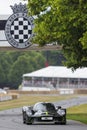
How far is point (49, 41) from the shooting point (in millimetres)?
25922

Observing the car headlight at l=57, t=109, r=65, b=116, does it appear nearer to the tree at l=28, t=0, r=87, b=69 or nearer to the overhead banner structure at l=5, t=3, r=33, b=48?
the tree at l=28, t=0, r=87, b=69

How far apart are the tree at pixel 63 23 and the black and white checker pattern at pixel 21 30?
742 cm

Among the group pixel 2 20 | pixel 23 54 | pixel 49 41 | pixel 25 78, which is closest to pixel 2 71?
pixel 23 54

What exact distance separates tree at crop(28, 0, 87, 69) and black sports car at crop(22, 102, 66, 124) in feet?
8.85

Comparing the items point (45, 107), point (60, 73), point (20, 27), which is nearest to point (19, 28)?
point (20, 27)

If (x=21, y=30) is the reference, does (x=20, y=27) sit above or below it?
above

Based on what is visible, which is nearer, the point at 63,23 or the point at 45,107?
the point at 63,23

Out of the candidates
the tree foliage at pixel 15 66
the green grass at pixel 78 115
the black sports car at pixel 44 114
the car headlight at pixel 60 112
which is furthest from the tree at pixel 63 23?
the tree foliage at pixel 15 66

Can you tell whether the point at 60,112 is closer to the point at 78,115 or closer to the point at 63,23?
the point at 63,23

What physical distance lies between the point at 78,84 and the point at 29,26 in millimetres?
67894

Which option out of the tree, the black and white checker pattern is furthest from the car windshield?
the black and white checker pattern

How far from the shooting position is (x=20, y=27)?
3594 centimetres

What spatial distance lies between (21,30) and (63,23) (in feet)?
42.9

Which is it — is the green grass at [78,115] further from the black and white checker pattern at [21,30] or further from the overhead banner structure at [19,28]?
the black and white checker pattern at [21,30]
